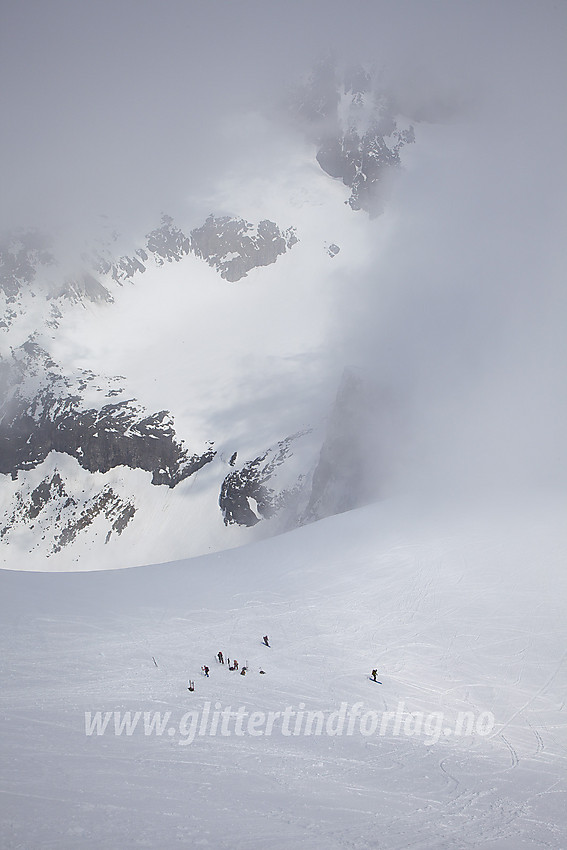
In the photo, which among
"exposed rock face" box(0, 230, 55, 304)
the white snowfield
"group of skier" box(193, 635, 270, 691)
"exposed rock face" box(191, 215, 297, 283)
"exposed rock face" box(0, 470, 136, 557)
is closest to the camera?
the white snowfield

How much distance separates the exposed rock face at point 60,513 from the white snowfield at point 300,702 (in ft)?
210

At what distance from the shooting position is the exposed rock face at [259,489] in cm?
8556

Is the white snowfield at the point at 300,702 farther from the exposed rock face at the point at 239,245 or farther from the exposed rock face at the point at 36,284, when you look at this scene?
the exposed rock face at the point at 239,245

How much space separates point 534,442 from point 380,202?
378 feet

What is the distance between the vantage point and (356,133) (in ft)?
523

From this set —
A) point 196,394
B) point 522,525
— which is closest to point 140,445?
point 196,394

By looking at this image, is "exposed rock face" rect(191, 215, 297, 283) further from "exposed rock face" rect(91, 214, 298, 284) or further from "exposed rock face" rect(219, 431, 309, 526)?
"exposed rock face" rect(219, 431, 309, 526)

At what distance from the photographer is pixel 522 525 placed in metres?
33.1

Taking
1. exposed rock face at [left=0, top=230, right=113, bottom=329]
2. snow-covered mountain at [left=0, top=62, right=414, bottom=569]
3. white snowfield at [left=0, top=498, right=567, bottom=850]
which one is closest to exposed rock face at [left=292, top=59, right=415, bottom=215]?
snow-covered mountain at [left=0, top=62, right=414, bottom=569]

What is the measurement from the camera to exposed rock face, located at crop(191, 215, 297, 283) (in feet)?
441

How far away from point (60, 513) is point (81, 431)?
632 inches

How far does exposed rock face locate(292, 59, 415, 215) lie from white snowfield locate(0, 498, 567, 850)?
138518 mm

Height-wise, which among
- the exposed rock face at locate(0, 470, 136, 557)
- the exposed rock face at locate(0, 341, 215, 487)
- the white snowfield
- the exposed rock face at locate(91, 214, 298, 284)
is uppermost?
the exposed rock face at locate(91, 214, 298, 284)

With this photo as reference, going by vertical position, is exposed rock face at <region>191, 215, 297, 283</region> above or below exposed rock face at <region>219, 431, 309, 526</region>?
above
